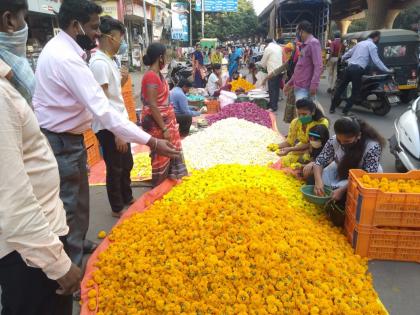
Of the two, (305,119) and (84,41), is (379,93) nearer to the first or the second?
(305,119)

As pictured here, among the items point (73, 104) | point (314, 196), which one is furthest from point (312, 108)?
point (73, 104)

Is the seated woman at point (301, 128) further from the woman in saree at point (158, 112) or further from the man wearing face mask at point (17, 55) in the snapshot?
the man wearing face mask at point (17, 55)

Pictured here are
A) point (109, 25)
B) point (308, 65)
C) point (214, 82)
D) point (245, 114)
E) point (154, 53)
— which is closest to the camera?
point (109, 25)

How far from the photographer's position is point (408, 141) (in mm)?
4656

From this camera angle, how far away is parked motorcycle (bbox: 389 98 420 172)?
14.6 ft

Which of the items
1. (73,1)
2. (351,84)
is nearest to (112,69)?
(73,1)

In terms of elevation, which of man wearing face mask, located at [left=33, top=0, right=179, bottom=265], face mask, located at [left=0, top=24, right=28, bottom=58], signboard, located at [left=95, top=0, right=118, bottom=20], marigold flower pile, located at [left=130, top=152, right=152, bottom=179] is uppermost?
signboard, located at [left=95, top=0, right=118, bottom=20]

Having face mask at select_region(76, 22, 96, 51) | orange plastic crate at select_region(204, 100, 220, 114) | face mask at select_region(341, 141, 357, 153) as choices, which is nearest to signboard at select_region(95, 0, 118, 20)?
A: orange plastic crate at select_region(204, 100, 220, 114)

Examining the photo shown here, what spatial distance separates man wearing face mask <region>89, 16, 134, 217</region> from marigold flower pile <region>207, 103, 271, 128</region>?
4.18 m

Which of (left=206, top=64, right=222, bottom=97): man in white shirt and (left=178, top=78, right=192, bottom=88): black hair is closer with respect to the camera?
(left=178, top=78, right=192, bottom=88): black hair

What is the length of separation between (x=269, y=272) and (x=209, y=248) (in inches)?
17.0

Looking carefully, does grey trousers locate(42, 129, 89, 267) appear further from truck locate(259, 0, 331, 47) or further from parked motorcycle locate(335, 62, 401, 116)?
truck locate(259, 0, 331, 47)

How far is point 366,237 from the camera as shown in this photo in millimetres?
3088

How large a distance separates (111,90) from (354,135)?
235 cm
